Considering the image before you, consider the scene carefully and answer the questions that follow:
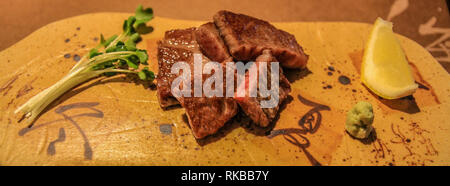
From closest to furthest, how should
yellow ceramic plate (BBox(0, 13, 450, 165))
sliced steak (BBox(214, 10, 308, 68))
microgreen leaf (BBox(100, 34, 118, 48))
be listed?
1. yellow ceramic plate (BBox(0, 13, 450, 165))
2. sliced steak (BBox(214, 10, 308, 68))
3. microgreen leaf (BBox(100, 34, 118, 48))

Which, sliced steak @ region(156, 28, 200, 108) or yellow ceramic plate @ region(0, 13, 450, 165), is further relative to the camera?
sliced steak @ region(156, 28, 200, 108)

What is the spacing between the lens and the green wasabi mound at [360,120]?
338cm

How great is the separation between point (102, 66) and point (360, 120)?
3.05 metres

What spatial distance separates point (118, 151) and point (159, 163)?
0.45 meters

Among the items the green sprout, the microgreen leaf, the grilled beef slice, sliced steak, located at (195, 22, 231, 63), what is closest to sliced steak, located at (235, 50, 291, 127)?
the grilled beef slice

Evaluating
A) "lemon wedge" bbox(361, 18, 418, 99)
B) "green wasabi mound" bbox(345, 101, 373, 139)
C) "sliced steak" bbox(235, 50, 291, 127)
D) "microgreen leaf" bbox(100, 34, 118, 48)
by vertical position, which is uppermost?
"microgreen leaf" bbox(100, 34, 118, 48)

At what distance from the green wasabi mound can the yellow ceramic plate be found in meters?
0.11

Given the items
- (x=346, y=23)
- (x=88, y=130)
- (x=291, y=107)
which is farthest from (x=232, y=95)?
(x=346, y=23)

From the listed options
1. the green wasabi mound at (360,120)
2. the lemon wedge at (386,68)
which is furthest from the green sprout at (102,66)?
the lemon wedge at (386,68)

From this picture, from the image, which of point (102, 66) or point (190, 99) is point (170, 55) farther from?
point (102, 66)

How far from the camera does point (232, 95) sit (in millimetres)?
3541

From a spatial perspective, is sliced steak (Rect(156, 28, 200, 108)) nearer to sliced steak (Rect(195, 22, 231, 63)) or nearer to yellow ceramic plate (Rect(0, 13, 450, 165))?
sliced steak (Rect(195, 22, 231, 63))

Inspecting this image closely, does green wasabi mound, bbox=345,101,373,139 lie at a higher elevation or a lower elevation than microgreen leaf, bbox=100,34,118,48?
lower

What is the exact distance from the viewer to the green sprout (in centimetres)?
359
